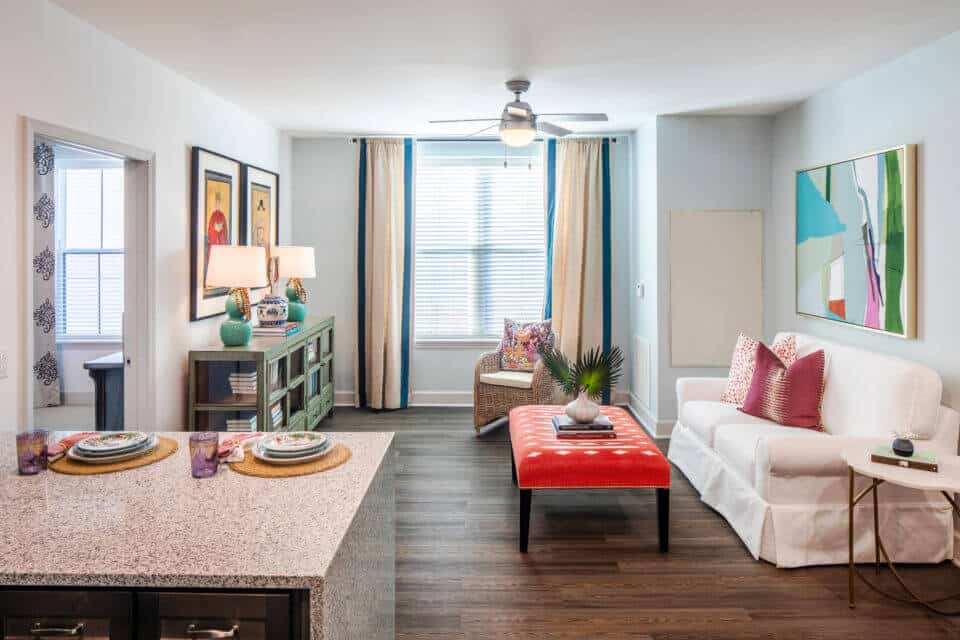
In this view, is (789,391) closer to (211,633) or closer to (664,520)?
(664,520)

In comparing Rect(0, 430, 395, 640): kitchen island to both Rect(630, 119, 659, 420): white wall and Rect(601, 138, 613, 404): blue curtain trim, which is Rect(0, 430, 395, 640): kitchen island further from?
Rect(601, 138, 613, 404): blue curtain trim

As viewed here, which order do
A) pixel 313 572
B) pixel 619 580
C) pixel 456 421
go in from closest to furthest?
1. pixel 313 572
2. pixel 619 580
3. pixel 456 421

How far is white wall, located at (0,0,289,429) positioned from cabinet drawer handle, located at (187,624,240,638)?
1.99 metres

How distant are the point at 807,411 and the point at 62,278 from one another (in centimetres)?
629

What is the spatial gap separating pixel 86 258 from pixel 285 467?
17.5 feet

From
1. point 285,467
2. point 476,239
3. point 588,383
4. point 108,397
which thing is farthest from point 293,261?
point 285,467

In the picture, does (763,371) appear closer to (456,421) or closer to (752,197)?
(752,197)

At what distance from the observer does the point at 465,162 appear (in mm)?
6488

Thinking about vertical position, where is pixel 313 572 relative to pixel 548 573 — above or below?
above

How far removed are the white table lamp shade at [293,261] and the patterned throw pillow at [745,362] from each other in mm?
3360

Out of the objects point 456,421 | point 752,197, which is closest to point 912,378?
point 752,197

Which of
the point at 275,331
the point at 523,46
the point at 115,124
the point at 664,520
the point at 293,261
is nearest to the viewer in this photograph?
the point at 664,520

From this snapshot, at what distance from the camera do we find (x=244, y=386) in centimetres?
422

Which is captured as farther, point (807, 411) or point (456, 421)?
point (456, 421)
